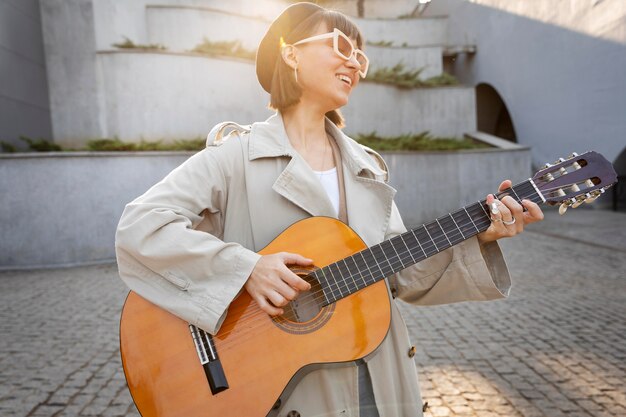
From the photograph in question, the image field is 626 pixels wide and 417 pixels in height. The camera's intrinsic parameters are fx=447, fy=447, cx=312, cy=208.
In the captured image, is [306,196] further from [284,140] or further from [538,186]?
[538,186]

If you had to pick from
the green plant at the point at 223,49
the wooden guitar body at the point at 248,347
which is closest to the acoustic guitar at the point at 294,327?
the wooden guitar body at the point at 248,347

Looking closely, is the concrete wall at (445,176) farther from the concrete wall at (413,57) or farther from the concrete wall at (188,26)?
the concrete wall at (413,57)

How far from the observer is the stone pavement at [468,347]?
3289 millimetres

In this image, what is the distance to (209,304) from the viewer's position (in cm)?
149

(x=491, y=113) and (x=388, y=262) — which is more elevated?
(x=491, y=113)

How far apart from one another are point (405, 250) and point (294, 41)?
3.06ft

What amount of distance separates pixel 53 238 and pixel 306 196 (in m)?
8.26

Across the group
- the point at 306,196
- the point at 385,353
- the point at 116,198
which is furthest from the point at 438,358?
the point at 116,198

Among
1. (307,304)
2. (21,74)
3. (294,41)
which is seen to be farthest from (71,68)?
(307,304)

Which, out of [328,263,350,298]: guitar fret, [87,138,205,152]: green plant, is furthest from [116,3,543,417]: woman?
[87,138,205,152]: green plant

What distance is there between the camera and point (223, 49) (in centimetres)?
1162

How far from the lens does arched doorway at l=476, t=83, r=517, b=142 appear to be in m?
20.8

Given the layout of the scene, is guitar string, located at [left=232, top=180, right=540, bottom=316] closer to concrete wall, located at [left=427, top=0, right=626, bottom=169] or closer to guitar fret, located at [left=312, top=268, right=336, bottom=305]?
guitar fret, located at [left=312, top=268, right=336, bottom=305]

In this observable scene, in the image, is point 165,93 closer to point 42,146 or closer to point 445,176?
point 42,146
